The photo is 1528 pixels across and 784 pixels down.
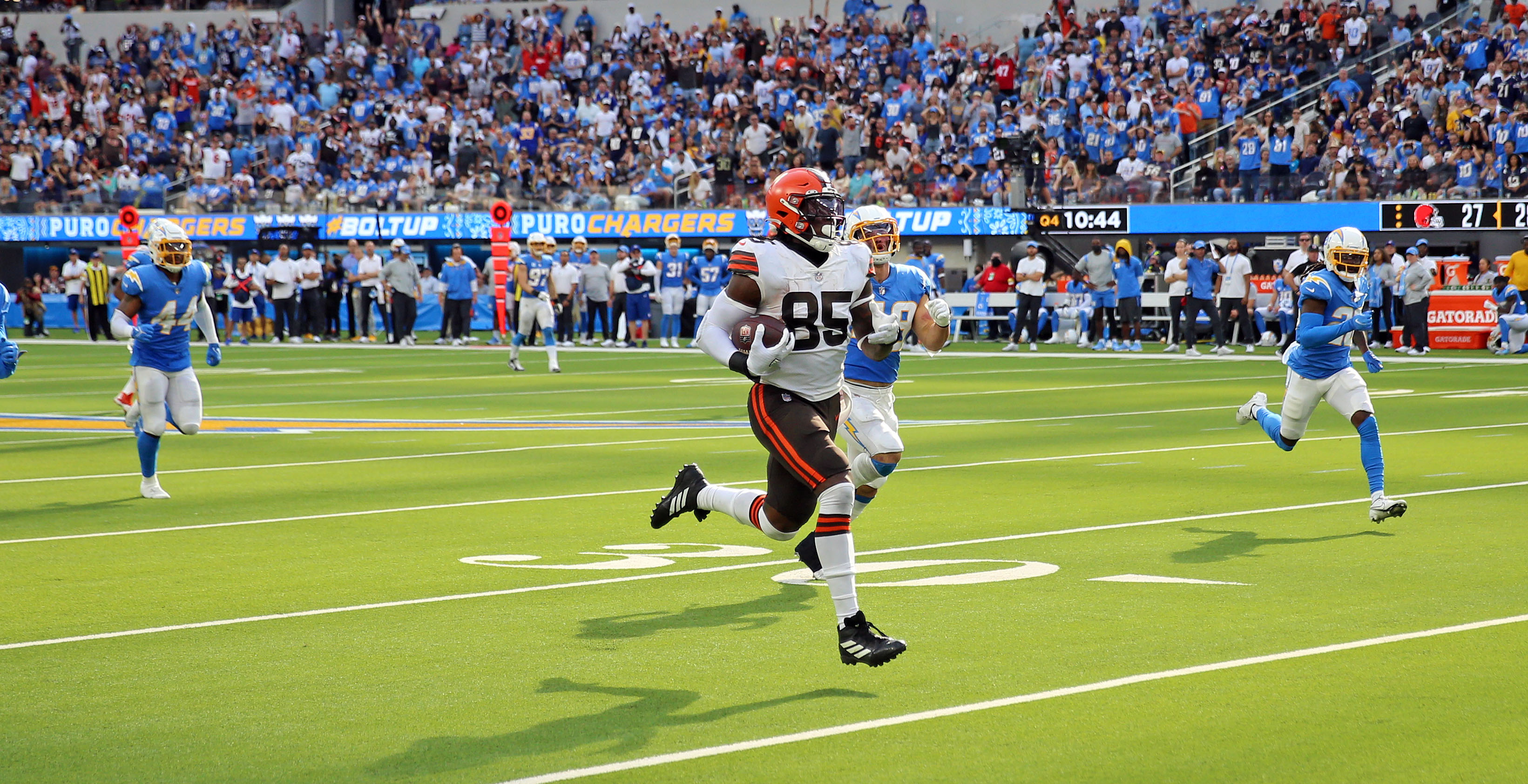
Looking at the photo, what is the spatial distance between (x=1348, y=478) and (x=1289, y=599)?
5.02 meters

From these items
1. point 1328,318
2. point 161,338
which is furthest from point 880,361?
point 161,338

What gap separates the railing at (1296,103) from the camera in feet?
109

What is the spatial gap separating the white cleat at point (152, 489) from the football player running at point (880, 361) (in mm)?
5147

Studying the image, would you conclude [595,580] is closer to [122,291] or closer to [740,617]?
[740,617]

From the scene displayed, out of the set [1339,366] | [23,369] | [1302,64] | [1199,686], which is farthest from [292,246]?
[1199,686]

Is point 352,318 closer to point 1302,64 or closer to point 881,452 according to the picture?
point 1302,64

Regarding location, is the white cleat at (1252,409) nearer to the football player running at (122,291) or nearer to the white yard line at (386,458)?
the white yard line at (386,458)

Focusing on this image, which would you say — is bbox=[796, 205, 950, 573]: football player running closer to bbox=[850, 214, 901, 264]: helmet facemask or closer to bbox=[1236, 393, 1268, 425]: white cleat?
bbox=[850, 214, 901, 264]: helmet facemask

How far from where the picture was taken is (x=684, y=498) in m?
7.67

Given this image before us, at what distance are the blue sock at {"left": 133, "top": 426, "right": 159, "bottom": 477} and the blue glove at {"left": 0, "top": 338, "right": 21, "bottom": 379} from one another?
103 centimetres

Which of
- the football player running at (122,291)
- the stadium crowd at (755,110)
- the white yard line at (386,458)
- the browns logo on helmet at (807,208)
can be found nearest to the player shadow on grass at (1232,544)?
the browns logo on helmet at (807,208)

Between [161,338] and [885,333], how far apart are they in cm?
632

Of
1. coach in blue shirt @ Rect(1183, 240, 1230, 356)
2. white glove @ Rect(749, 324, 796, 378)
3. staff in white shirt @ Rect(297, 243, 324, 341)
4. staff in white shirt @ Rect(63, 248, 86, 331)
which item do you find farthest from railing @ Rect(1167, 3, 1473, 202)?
white glove @ Rect(749, 324, 796, 378)

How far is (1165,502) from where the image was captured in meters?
11.1
